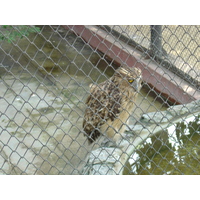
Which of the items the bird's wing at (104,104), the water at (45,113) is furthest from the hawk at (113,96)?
the water at (45,113)

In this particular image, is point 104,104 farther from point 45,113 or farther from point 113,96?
point 45,113

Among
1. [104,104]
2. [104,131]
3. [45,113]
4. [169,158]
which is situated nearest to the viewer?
[104,104]

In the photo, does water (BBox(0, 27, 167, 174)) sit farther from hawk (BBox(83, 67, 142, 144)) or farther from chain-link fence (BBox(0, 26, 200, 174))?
hawk (BBox(83, 67, 142, 144))

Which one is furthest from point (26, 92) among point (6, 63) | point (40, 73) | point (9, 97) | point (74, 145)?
point (74, 145)

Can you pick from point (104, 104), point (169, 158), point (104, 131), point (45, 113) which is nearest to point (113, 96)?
point (104, 104)

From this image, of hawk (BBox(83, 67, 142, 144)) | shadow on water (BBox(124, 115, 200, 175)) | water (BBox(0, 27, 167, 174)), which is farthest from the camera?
shadow on water (BBox(124, 115, 200, 175))

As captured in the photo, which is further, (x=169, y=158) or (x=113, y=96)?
(x=169, y=158)

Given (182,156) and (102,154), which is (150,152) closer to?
(182,156)

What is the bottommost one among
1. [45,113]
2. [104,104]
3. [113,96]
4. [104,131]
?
[45,113]

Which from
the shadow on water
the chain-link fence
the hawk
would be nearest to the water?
the chain-link fence

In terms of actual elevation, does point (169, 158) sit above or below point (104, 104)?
below

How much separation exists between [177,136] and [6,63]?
3722 mm

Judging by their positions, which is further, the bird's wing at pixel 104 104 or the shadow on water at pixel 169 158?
the shadow on water at pixel 169 158

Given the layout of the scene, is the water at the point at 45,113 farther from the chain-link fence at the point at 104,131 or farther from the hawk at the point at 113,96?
the hawk at the point at 113,96
